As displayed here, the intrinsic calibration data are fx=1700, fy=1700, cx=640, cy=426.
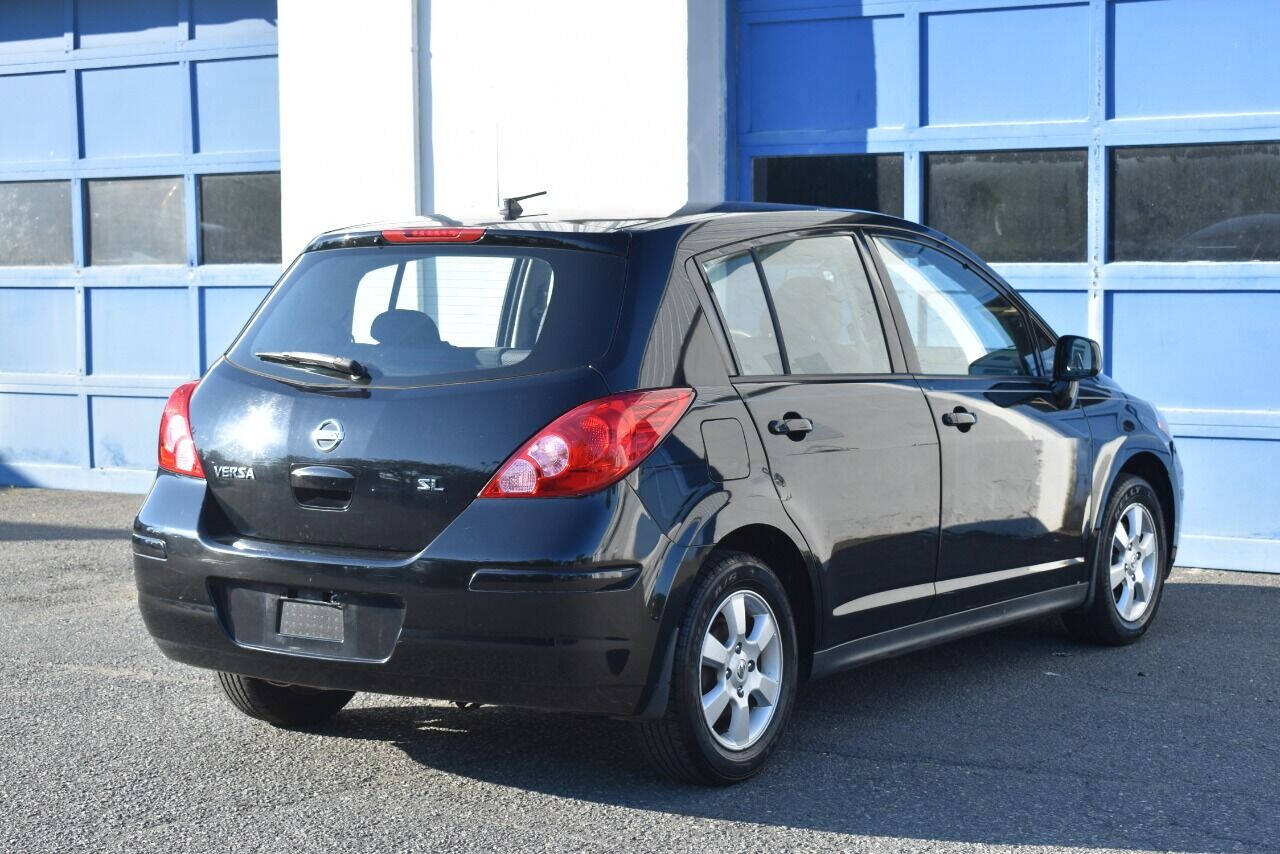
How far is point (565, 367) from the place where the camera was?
438 cm

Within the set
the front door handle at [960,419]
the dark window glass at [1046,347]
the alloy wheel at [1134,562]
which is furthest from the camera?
the alloy wheel at [1134,562]

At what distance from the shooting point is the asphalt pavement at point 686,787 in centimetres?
424

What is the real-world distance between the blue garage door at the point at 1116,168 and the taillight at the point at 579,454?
5081 millimetres

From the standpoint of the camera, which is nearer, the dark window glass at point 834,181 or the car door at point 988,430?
the car door at point 988,430

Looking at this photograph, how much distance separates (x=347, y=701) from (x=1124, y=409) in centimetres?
318

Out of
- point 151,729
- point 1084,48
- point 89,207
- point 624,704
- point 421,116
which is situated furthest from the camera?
point 89,207

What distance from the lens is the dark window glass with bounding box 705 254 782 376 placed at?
4797 millimetres

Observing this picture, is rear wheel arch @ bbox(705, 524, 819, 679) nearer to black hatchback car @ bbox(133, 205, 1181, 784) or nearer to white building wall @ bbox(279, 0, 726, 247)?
black hatchback car @ bbox(133, 205, 1181, 784)

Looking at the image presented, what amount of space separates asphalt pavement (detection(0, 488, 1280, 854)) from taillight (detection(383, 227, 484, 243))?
1.50 m

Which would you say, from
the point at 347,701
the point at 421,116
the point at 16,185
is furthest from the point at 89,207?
the point at 347,701

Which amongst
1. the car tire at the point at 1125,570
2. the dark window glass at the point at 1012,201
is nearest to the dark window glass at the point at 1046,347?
the car tire at the point at 1125,570

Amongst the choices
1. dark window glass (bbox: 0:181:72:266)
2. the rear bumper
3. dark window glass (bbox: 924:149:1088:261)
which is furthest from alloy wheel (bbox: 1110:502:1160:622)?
dark window glass (bbox: 0:181:72:266)

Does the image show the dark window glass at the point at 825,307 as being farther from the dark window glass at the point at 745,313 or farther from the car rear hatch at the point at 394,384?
the car rear hatch at the point at 394,384

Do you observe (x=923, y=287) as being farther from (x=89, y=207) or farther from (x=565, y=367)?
(x=89, y=207)
